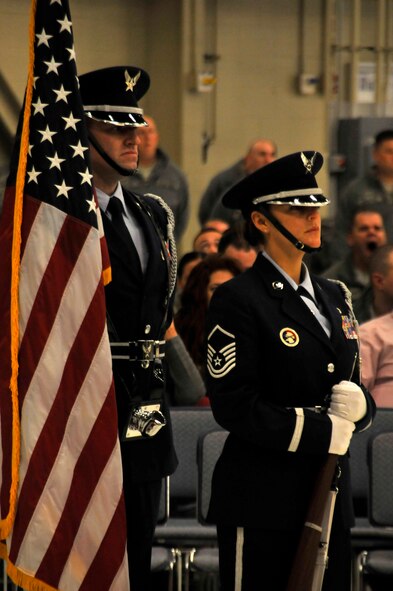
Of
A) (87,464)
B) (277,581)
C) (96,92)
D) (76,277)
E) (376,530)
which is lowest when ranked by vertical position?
(376,530)

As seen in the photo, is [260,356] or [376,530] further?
[376,530]

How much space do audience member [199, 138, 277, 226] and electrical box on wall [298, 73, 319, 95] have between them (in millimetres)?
1736

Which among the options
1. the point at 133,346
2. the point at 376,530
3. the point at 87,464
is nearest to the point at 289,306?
the point at 133,346

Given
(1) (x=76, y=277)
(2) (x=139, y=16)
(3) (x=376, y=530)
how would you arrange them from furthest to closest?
(2) (x=139, y=16), (3) (x=376, y=530), (1) (x=76, y=277)

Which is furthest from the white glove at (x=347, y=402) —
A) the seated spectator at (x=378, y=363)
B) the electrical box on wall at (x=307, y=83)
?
the electrical box on wall at (x=307, y=83)

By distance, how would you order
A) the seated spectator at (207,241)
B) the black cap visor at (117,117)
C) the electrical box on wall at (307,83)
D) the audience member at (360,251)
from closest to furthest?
the black cap visor at (117,117) → the audience member at (360,251) → the seated spectator at (207,241) → the electrical box on wall at (307,83)

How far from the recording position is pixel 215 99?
9.89 metres

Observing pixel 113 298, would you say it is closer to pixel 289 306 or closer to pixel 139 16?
pixel 289 306

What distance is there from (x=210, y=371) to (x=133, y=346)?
0.67ft

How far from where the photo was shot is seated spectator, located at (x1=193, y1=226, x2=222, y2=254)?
7.43 metres

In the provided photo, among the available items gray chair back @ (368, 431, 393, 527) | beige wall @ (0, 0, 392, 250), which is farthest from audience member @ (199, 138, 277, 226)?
gray chair back @ (368, 431, 393, 527)

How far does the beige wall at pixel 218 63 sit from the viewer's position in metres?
9.63

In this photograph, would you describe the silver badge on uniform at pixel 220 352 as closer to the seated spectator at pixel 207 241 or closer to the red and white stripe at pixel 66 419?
the red and white stripe at pixel 66 419

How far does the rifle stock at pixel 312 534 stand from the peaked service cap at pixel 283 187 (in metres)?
0.64
